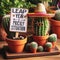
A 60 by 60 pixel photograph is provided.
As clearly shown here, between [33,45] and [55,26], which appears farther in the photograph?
[55,26]

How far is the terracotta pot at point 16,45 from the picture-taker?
157 cm

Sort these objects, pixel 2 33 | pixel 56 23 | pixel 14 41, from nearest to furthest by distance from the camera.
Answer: pixel 14 41, pixel 2 33, pixel 56 23

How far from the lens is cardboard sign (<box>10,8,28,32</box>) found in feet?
5.18

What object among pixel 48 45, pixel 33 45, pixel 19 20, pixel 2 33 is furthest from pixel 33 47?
pixel 2 33

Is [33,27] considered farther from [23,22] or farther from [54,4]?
[54,4]

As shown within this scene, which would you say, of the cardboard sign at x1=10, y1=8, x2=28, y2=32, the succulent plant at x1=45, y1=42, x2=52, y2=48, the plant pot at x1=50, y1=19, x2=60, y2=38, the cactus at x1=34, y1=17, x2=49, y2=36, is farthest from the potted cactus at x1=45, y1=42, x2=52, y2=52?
the plant pot at x1=50, y1=19, x2=60, y2=38

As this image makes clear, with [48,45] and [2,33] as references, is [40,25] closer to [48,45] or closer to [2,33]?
[48,45]

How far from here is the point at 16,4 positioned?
1.90m

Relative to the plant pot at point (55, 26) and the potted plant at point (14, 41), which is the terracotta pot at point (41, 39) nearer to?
the potted plant at point (14, 41)

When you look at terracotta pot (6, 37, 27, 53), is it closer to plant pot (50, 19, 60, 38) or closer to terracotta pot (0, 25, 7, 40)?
terracotta pot (0, 25, 7, 40)

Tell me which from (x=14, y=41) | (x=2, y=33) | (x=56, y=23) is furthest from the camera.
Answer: (x=56, y=23)

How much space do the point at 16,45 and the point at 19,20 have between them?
196mm

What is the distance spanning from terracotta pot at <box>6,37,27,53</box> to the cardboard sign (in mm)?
86

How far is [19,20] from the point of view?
1.59 m
